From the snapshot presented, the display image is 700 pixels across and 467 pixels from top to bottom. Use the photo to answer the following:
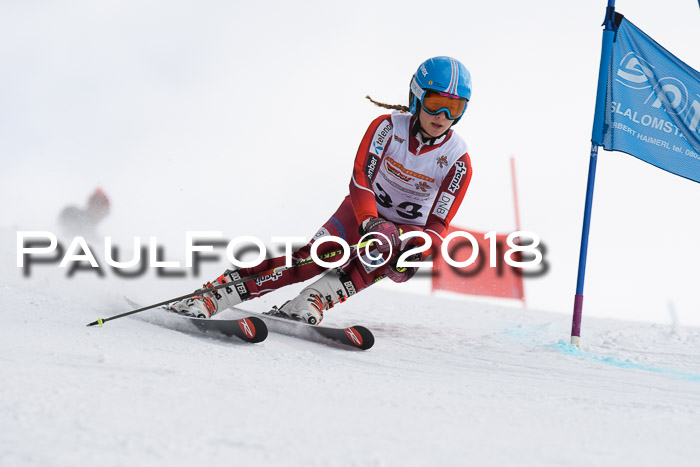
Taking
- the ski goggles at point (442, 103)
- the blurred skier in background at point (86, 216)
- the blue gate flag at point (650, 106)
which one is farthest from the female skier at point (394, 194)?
the blurred skier in background at point (86, 216)

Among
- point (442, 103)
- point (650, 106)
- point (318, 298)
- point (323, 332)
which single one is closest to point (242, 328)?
point (323, 332)

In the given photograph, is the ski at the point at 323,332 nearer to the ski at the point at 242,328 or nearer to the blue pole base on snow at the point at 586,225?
the ski at the point at 242,328

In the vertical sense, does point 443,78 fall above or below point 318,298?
above

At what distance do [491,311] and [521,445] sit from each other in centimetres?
476

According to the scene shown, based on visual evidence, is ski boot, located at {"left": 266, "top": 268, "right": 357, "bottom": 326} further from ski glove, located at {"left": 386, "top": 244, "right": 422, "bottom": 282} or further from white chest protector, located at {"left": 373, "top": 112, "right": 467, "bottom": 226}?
white chest protector, located at {"left": 373, "top": 112, "right": 467, "bottom": 226}

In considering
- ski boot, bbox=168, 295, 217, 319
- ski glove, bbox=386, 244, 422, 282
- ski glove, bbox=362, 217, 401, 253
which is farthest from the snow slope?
ski glove, bbox=362, 217, 401, 253

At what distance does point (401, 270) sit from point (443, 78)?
1183 mm

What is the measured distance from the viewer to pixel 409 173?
4.02 metres

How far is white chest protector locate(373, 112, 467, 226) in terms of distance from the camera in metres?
3.97

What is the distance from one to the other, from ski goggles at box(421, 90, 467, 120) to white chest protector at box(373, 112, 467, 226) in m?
0.22

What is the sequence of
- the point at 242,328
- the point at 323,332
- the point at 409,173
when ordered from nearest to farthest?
the point at 242,328
the point at 323,332
the point at 409,173

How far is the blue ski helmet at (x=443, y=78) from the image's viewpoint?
369 cm

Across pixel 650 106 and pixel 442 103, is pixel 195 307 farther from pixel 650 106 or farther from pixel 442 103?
pixel 650 106

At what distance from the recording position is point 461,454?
1.65 meters
